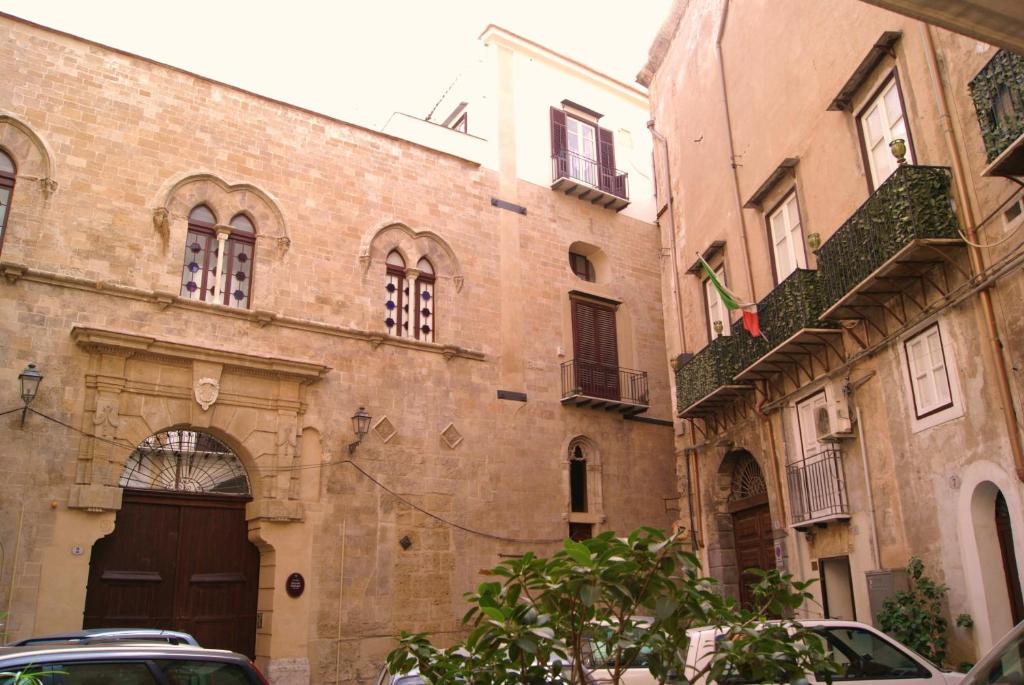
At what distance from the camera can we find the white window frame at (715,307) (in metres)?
15.9

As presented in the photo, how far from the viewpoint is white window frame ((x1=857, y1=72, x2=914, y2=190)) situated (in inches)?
427

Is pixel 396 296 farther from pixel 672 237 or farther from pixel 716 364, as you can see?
pixel 716 364

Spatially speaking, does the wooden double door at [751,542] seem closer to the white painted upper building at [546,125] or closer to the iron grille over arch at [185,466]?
the iron grille over arch at [185,466]

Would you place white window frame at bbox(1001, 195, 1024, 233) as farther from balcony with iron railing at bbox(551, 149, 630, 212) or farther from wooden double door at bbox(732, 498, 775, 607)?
balcony with iron railing at bbox(551, 149, 630, 212)

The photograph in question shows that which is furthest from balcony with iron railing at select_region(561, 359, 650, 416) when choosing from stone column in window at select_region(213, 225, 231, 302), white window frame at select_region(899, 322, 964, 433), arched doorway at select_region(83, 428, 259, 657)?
white window frame at select_region(899, 322, 964, 433)

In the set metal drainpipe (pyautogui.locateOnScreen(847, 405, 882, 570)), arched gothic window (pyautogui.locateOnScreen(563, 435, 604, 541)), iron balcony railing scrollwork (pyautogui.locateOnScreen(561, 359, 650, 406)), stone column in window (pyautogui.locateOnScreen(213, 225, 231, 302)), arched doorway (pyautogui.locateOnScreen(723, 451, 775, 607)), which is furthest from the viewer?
iron balcony railing scrollwork (pyautogui.locateOnScreen(561, 359, 650, 406))

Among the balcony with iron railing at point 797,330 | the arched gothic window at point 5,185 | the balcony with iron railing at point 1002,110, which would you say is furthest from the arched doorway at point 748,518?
the arched gothic window at point 5,185

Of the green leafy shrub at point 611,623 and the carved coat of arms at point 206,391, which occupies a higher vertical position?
the carved coat of arms at point 206,391

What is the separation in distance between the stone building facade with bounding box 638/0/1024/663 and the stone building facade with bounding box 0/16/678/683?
3583mm

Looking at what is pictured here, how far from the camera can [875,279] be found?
10133 millimetres

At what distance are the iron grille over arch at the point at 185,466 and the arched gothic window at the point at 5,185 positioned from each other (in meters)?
4.17

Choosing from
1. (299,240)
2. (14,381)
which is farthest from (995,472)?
(14,381)

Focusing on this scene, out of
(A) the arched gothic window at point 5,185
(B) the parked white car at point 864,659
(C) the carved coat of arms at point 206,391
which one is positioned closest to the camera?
(B) the parked white car at point 864,659

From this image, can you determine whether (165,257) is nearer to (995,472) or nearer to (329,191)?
(329,191)
